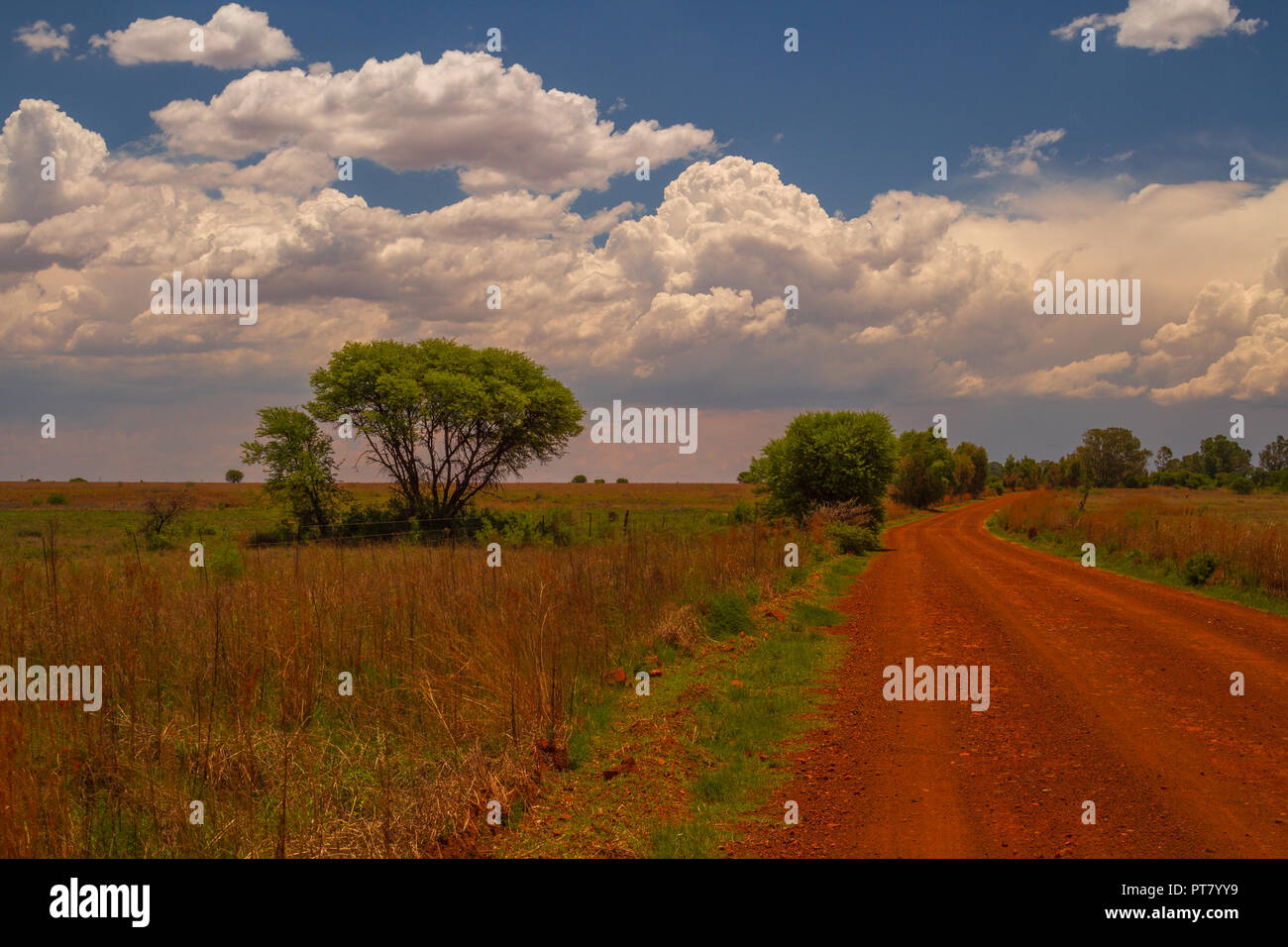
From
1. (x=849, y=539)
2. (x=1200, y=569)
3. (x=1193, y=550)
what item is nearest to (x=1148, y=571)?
(x=1193, y=550)

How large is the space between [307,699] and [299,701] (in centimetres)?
9

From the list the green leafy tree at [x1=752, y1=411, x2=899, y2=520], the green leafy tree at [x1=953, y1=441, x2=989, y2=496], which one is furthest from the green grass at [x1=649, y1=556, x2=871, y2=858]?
the green leafy tree at [x1=953, y1=441, x2=989, y2=496]

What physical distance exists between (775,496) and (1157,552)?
19.6 m

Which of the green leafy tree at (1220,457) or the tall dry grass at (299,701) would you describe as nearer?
the tall dry grass at (299,701)

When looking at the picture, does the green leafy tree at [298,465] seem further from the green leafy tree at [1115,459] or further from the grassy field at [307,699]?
the green leafy tree at [1115,459]

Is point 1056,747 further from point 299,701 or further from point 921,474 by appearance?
point 921,474

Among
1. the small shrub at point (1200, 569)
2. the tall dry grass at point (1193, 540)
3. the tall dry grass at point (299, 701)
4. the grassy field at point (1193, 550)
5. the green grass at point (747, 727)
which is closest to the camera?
the tall dry grass at point (299, 701)

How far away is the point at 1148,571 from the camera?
21562mm

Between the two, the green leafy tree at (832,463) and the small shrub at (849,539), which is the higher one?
the green leafy tree at (832,463)

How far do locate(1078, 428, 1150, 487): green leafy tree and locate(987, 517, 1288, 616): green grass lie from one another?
443ft

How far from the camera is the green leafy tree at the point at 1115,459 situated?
152125 mm

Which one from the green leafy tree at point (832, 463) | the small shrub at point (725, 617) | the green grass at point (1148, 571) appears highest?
the green leafy tree at point (832, 463)

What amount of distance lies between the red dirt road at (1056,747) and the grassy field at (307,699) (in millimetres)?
2476

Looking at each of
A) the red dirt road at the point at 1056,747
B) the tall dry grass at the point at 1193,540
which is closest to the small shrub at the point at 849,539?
the tall dry grass at the point at 1193,540
